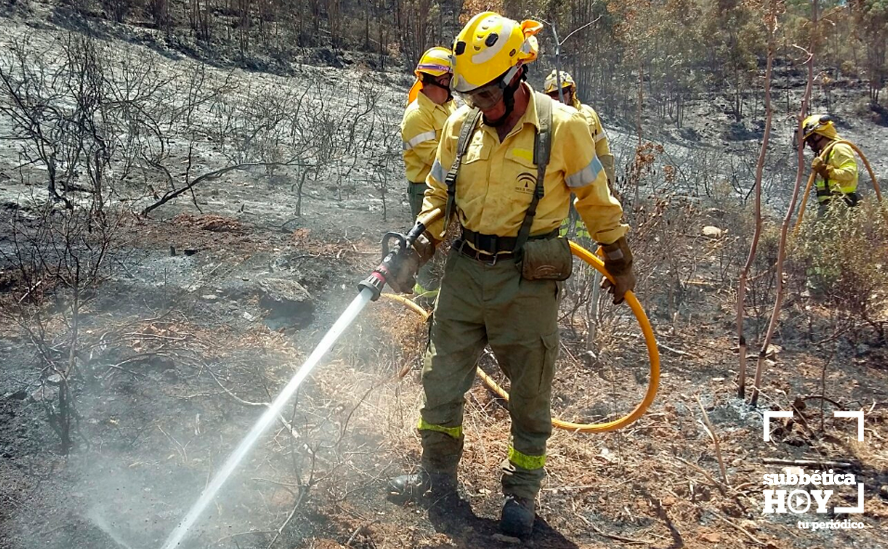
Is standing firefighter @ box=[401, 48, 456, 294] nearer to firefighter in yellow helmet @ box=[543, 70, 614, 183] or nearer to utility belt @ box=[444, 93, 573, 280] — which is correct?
firefighter in yellow helmet @ box=[543, 70, 614, 183]

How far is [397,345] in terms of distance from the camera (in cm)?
436

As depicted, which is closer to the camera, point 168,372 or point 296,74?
point 168,372

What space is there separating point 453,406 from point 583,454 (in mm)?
966

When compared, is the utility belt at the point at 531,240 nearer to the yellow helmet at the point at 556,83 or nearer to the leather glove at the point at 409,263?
the leather glove at the point at 409,263

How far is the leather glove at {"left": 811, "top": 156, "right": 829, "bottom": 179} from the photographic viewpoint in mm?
6398

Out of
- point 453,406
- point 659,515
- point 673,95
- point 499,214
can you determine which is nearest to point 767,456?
point 659,515

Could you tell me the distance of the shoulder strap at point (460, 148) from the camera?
275cm

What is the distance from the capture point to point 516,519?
287 centimetres

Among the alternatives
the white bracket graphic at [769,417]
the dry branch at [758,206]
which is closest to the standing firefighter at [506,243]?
the dry branch at [758,206]

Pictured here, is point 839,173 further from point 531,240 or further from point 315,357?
point 315,357

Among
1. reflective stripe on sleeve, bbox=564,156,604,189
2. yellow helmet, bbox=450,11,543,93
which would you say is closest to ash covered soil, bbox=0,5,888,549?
reflective stripe on sleeve, bbox=564,156,604,189

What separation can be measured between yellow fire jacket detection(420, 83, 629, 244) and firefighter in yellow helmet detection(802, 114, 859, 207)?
4569 millimetres

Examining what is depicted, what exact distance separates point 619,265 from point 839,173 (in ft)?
15.6

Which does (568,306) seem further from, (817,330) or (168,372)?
(168,372)
